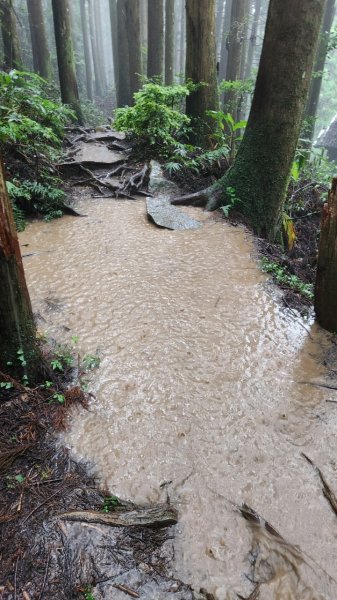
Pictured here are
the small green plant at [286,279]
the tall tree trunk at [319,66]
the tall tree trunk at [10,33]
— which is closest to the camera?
the small green plant at [286,279]

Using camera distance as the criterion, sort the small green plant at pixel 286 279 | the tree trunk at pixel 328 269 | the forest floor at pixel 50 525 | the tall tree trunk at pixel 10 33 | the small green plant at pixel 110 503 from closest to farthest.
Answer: the forest floor at pixel 50 525
the small green plant at pixel 110 503
the tree trunk at pixel 328 269
the small green plant at pixel 286 279
the tall tree trunk at pixel 10 33

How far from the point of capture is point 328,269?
402cm

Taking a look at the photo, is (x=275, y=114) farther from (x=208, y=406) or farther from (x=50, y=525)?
(x=50, y=525)

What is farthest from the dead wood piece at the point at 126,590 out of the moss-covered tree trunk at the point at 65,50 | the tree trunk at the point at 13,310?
the moss-covered tree trunk at the point at 65,50

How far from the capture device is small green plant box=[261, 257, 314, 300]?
4.84 meters

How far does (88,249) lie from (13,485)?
389 cm

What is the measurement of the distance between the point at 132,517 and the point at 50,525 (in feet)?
1.61

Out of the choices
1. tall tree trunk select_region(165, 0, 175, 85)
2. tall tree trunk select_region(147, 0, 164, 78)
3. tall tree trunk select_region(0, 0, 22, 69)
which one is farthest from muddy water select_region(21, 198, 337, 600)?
tall tree trunk select_region(165, 0, 175, 85)

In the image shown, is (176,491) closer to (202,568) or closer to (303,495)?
(202,568)

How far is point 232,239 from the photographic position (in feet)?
19.8

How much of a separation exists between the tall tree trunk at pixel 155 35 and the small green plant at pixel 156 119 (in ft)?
15.0

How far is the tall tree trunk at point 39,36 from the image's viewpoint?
14.4 meters

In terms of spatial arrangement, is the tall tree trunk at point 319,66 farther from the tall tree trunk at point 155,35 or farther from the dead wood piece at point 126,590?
the dead wood piece at point 126,590

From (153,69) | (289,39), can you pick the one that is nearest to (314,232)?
(289,39)
